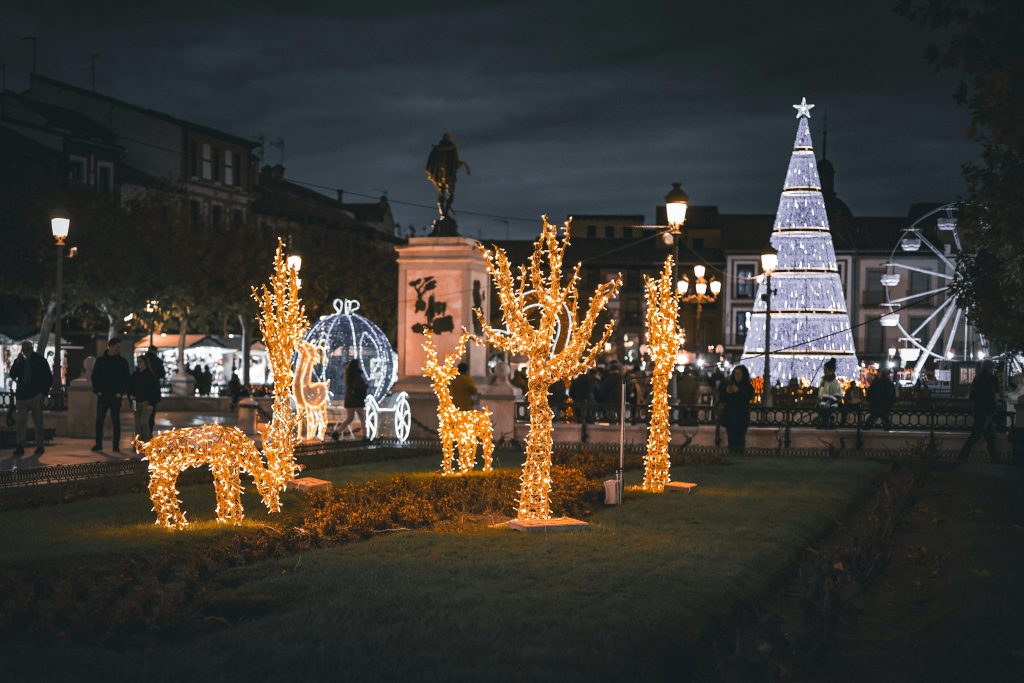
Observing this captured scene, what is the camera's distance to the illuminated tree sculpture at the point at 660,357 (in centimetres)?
1545

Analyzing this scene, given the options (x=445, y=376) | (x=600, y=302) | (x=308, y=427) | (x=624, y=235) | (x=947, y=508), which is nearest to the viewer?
(x=600, y=302)

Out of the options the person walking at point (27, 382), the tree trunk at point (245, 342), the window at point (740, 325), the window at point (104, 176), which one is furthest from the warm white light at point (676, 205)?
the window at point (740, 325)

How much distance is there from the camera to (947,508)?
15.2 metres

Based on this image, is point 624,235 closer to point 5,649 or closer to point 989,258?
point 989,258

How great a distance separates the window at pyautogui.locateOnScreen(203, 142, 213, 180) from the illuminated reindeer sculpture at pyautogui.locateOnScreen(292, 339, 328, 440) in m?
45.1

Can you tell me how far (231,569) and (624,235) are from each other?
300 feet

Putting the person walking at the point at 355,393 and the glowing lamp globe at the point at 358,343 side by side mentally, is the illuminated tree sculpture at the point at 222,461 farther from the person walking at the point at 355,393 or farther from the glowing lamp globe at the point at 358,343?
the glowing lamp globe at the point at 358,343

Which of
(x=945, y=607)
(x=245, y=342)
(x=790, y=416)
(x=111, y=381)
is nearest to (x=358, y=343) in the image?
(x=111, y=381)

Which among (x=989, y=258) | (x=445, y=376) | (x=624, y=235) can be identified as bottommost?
(x=445, y=376)

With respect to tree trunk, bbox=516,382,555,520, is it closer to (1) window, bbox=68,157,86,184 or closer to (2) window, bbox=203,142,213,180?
(1) window, bbox=68,157,86,184

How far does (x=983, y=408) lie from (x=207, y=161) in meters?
53.4

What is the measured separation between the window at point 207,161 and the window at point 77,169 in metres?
11.2

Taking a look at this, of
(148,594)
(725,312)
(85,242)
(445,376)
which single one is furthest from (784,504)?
(725,312)

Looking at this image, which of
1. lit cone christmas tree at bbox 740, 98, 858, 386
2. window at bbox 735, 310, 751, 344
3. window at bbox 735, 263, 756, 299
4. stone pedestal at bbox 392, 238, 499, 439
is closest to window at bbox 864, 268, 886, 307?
window at bbox 735, 263, 756, 299
